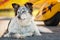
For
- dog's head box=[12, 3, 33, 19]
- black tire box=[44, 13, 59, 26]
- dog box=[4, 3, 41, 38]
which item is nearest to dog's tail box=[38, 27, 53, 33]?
black tire box=[44, 13, 59, 26]

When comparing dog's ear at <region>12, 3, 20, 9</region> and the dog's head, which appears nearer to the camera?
the dog's head

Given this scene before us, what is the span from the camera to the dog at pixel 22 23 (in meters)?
6.12

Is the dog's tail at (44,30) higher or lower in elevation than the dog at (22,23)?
lower

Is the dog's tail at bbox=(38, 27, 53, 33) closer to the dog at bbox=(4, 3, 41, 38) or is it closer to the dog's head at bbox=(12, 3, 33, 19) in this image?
the dog at bbox=(4, 3, 41, 38)

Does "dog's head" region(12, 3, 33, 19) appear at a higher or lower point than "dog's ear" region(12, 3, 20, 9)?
lower

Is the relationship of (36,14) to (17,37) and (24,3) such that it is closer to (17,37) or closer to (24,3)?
(24,3)

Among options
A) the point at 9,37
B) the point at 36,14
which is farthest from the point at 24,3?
the point at 9,37

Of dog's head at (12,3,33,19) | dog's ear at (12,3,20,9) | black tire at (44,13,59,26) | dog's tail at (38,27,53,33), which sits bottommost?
dog's tail at (38,27,53,33)

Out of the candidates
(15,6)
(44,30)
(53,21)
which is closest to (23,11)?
(15,6)

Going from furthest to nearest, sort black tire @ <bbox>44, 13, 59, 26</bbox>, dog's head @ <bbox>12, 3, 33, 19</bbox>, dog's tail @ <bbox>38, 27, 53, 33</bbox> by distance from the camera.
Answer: black tire @ <bbox>44, 13, 59, 26</bbox> < dog's tail @ <bbox>38, 27, 53, 33</bbox> < dog's head @ <bbox>12, 3, 33, 19</bbox>

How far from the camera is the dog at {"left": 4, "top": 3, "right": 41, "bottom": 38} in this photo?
6.12 meters

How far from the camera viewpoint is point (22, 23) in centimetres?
625

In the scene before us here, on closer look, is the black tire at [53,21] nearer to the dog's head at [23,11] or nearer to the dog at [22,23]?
the dog at [22,23]

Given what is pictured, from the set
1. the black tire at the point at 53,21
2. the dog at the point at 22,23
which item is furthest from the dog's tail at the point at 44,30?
the dog at the point at 22,23
